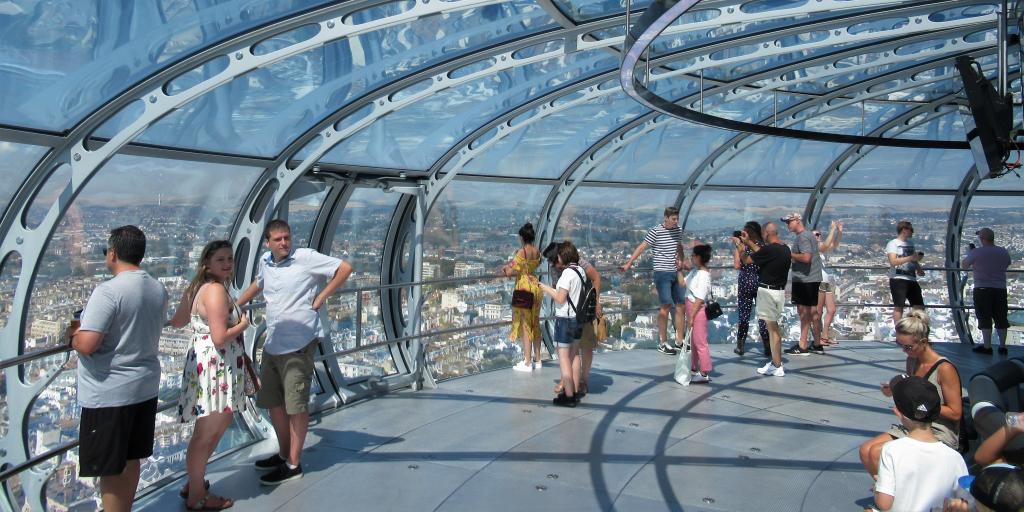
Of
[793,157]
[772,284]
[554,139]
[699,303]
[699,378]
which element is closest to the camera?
[699,303]

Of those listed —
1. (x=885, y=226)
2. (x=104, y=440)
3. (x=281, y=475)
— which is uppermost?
(x=885, y=226)

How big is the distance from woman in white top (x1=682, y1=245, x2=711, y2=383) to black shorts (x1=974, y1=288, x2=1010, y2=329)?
164 inches

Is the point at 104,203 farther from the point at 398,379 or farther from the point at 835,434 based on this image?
the point at 835,434

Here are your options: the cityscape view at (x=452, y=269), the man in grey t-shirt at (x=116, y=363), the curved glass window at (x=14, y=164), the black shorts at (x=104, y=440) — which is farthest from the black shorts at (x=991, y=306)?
the curved glass window at (x=14, y=164)

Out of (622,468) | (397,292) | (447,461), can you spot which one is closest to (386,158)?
(397,292)

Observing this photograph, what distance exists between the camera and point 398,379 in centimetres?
788

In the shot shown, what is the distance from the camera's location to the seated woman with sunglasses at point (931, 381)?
4117 mm

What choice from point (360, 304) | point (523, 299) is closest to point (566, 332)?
point (523, 299)

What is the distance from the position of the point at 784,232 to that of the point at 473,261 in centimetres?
595

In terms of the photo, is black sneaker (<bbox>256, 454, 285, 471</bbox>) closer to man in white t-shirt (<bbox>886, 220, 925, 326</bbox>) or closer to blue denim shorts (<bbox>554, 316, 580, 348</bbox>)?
blue denim shorts (<bbox>554, 316, 580, 348</bbox>)

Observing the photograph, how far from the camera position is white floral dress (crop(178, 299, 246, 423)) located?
4.41 metres

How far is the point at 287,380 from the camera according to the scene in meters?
5.01

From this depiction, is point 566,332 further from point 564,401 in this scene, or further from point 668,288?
point 668,288

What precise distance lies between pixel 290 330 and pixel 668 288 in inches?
220
